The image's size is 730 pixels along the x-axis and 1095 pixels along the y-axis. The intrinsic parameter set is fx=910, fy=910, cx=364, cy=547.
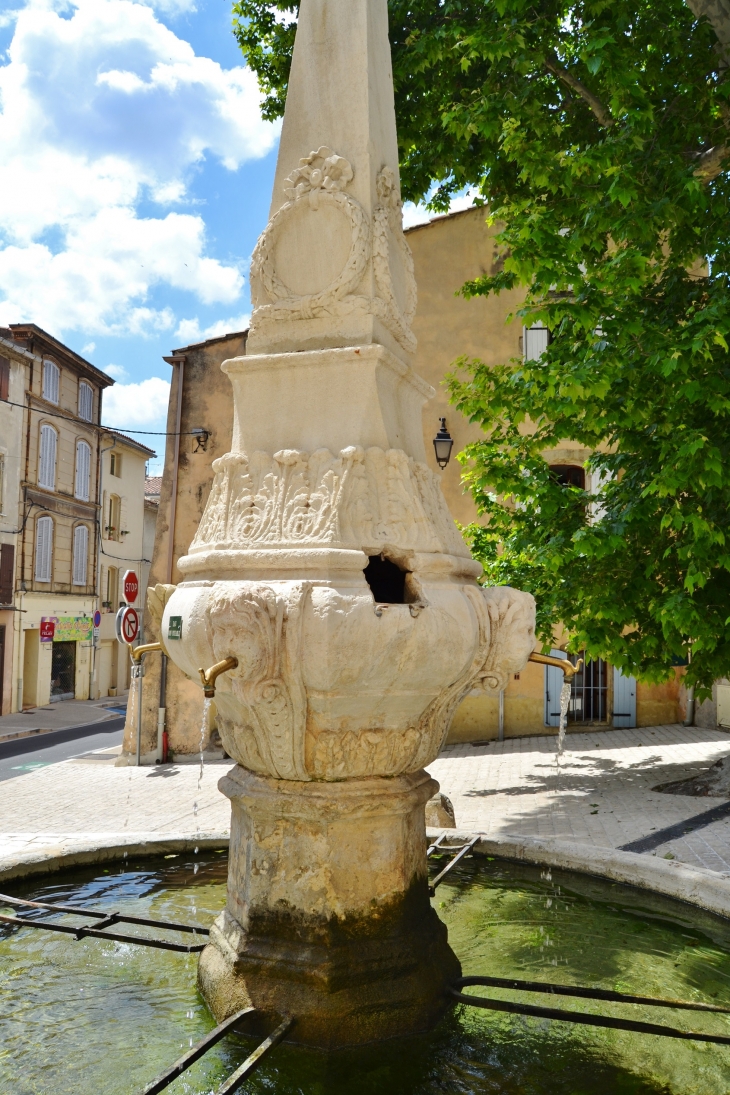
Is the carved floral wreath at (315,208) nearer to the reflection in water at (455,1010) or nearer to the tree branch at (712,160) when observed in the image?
the reflection in water at (455,1010)

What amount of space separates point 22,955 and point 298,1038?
1.51 meters

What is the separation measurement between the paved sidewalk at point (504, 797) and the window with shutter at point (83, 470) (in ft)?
48.3

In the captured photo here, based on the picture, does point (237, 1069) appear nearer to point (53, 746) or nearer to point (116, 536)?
point (53, 746)

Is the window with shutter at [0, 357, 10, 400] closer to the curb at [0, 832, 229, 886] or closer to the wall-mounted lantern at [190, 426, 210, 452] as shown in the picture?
the wall-mounted lantern at [190, 426, 210, 452]

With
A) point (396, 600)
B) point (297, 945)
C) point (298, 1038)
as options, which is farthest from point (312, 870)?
point (396, 600)

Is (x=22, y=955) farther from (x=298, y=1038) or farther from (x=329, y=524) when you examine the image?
(x=329, y=524)

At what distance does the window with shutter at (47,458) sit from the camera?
2572 centimetres

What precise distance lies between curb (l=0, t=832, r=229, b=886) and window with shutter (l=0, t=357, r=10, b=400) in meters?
19.7

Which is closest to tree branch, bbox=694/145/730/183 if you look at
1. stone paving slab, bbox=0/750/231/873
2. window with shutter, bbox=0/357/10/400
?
→ stone paving slab, bbox=0/750/231/873

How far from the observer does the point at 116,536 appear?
31625mm

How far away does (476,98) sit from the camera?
A: 9.23 meters

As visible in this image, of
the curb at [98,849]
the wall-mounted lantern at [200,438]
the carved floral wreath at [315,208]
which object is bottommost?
the curb at [98,849]

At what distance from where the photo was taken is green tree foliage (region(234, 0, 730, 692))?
23.8 ft

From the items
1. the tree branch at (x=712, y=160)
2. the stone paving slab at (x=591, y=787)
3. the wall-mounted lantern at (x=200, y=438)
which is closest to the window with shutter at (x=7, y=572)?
the wall-mounted lantern at (x=200, y=438)
